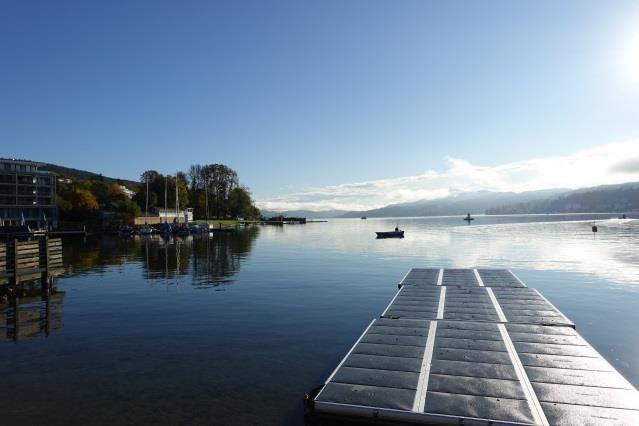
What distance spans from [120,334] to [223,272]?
847 inches

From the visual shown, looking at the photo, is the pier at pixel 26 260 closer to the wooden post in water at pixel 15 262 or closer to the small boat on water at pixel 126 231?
the wooden post in water at pixel 15 262

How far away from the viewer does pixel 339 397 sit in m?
10.4

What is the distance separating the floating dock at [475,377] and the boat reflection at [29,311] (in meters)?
15.3

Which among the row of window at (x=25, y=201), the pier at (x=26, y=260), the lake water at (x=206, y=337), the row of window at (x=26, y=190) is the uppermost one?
the row of window at (x=26, y=190)

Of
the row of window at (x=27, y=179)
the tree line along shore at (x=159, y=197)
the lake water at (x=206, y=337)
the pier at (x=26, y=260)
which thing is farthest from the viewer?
the tree line along shore at (x=159, y=197)

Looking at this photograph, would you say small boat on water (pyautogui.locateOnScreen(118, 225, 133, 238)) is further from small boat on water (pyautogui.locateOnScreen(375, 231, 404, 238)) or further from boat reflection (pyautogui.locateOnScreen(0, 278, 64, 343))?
boat reflection (pyautogui.locateOnScreen(0, 278, 64, 343))

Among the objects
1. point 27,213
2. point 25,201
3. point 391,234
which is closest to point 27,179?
point 25,201

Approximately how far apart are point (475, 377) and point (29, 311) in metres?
23.9

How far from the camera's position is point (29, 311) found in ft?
79.2

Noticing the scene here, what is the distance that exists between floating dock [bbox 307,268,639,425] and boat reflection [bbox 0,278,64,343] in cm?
1534

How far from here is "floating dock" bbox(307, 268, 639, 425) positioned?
31.3ft

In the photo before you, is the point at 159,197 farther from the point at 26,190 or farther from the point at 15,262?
the point at 15,262

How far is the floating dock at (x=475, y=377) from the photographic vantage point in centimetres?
954

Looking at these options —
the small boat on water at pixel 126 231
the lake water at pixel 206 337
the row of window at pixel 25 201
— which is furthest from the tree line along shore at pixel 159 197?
the lake water at pixel 206 337
